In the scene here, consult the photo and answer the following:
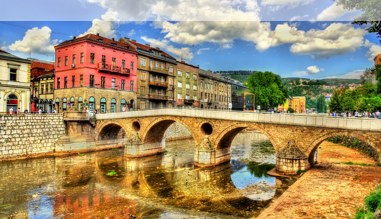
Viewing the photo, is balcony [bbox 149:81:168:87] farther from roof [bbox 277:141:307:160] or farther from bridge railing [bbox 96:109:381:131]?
roof [bbox 277:141:307:160]

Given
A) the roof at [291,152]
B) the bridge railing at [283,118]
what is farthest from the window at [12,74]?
the roof at [291,152]

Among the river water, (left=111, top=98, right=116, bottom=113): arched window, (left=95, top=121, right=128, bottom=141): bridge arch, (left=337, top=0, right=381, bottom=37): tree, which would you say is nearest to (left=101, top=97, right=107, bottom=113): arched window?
(left=111, top=98, right=116, bottom=113): arched window

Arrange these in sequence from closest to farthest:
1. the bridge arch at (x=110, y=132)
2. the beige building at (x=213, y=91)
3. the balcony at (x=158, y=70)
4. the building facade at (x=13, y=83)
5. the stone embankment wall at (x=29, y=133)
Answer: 1. the stone embankment wall at (x=29, y=133)
2. the building facade at (x=13, y=83)
3. the bridge arch at (x=110, y=132)
4. the balcony at (x=158, y=70)
5. the beige building at (x=213, y=91)

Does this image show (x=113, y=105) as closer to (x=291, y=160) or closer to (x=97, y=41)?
(x=97, y=41)

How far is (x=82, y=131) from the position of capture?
35.5 metres

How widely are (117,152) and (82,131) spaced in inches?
198

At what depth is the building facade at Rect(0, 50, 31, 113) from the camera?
107 feet

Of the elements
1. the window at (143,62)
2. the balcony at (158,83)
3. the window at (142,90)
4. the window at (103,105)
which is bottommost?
the window at (103,105)

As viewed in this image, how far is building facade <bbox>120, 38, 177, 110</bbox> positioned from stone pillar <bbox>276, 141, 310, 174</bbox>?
30.0 metres

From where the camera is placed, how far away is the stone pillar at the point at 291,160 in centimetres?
2191

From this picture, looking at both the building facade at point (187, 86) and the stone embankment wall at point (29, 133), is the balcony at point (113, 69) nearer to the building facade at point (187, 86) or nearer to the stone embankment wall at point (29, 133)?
the stone embankment wall at point (29, 133)

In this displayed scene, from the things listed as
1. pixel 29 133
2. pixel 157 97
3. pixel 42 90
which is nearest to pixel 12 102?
pixel 29 133

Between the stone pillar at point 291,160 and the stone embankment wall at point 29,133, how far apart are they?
25.2 m

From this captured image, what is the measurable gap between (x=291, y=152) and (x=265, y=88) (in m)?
37.6
